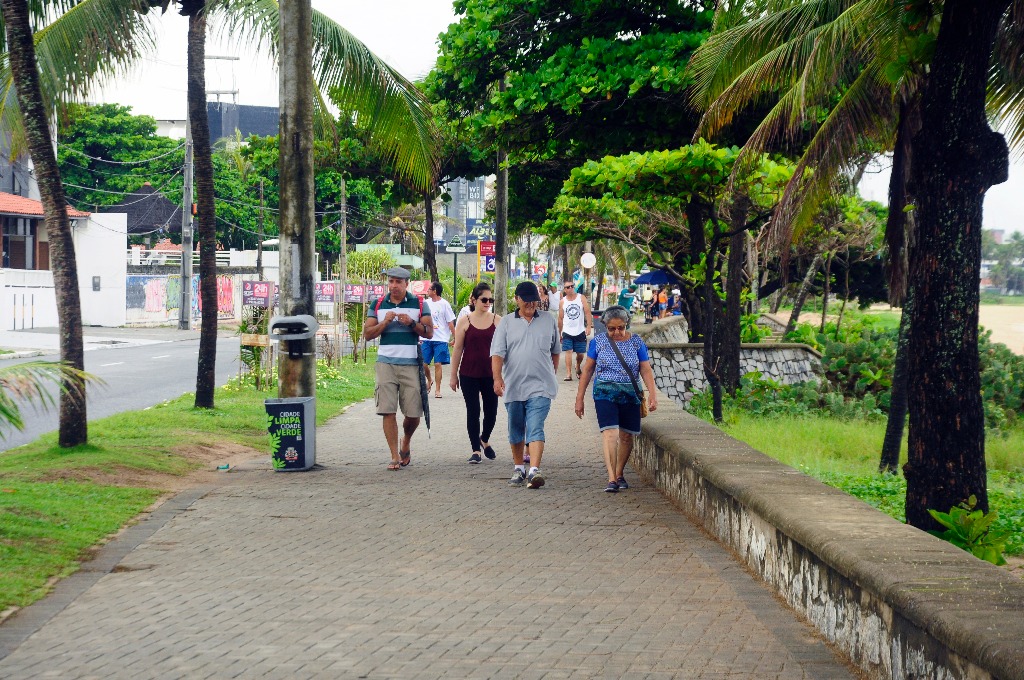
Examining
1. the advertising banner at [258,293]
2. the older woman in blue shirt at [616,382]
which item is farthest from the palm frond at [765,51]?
the advertising banner at [258,293]

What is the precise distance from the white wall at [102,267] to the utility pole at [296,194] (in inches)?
1492

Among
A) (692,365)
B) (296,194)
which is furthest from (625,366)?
(692,365)

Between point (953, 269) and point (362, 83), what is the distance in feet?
24.5

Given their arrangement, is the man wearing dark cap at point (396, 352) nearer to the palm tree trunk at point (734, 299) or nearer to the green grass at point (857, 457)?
the green grass at point (857, 457)

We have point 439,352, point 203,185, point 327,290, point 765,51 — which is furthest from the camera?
point 327,290

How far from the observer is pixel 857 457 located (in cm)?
1421

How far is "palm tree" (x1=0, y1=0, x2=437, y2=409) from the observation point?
12.1 m

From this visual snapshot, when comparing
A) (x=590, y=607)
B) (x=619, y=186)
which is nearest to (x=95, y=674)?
(x=590, y=607)

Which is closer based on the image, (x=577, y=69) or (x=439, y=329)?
(x=577, y=69)

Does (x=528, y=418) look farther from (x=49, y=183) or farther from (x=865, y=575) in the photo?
(x=865, y=575)

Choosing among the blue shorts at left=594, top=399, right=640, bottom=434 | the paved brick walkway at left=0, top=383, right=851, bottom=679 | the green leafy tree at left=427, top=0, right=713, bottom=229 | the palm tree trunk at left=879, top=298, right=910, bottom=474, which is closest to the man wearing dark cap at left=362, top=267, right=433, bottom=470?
the paved brick walkway at left=0, top=383, right=851, bottom=679

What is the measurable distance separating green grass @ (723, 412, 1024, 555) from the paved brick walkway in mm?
2223

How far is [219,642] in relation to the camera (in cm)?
554

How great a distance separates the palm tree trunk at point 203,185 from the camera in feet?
48.0
